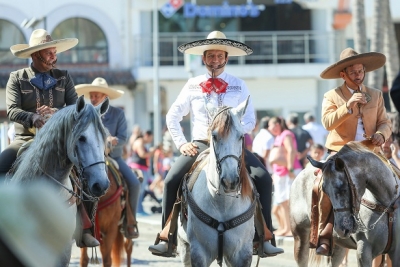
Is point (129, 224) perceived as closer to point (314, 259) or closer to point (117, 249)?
point (117, 249)

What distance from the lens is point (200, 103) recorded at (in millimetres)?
8305

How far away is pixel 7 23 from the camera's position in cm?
3900

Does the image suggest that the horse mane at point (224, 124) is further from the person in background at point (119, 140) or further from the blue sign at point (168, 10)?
the blue sign at point (168, 10)

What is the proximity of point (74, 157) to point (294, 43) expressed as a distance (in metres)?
33.5

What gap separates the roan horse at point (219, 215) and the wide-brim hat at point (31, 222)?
5238 mm

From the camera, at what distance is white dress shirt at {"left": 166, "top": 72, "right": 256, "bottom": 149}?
8.27 meters

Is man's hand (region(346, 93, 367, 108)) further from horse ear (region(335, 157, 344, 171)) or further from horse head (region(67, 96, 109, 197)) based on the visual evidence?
horse head (region(67, 96, 109, 197))

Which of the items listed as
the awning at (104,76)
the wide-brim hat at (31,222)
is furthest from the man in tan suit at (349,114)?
the awning at (104,76)

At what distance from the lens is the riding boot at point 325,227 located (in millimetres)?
8633

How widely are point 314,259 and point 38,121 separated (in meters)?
3.64

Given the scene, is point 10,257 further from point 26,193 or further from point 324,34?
point 324,34

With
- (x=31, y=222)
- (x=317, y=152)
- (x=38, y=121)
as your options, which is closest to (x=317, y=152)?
(x=317, y=152)

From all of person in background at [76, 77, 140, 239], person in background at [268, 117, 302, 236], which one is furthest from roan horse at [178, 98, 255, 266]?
person in background at [268, 117, 302, 236]

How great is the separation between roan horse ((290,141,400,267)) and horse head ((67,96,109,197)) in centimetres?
228
